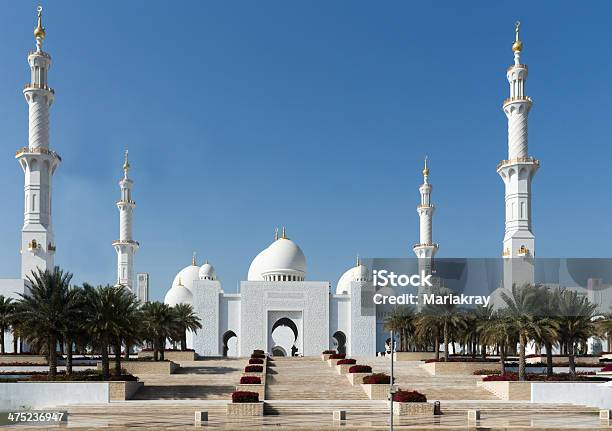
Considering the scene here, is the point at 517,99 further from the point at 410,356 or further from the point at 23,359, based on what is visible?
the point at 23,359

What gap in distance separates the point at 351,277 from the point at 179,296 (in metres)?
16.5

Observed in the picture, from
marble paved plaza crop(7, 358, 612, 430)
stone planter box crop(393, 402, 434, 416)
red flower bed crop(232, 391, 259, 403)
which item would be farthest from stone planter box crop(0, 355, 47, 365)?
stone planter box crop(393, 402, 434, 416)

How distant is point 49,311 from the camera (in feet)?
103

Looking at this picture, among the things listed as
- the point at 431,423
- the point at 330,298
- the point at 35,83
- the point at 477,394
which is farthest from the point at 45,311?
the point at 330,298

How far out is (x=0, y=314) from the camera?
40500 millimetres

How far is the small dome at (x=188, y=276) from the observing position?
244 ft

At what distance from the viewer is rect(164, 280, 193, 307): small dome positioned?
6744cm

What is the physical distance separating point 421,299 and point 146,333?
87.2 feet

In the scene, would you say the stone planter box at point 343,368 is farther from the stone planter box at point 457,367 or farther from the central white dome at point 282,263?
the central white dome at point 282,263

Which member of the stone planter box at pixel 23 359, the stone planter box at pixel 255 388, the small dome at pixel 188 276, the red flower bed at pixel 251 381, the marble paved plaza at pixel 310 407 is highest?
the small dome at pixel 188 276

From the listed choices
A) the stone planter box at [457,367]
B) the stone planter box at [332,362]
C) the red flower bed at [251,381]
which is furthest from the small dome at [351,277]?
the red flower bed at [251,381]

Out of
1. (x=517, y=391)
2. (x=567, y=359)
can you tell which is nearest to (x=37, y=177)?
(x=517, y=391)

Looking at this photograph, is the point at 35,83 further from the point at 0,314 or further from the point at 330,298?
the point at 330,298

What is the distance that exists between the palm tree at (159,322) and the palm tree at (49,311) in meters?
9.67
